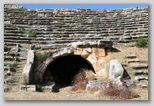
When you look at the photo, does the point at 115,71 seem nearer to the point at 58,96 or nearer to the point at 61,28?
the point at 58,96

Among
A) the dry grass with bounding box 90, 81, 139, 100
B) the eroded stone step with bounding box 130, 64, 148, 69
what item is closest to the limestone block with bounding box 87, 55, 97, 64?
the eroded stone step with bounding box 130, 64, 148, 69

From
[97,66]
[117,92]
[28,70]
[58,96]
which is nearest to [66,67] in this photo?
[97,66]

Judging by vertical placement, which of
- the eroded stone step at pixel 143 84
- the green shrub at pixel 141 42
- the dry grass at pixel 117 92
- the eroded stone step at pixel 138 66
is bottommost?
the dry grass at pixel 117 92

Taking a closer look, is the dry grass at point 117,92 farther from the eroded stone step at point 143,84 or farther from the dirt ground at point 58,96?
the eroded stone step at point 143,84

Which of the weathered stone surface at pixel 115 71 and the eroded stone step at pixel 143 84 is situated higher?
the weathered stone surface at pixel 115 71

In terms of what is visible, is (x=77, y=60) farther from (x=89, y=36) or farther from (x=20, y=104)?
(x=20, y=104)

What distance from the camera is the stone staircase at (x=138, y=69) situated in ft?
30.8

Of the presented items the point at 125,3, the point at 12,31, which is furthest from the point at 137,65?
the point at 12,31

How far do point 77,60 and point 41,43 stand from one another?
1.64 meters

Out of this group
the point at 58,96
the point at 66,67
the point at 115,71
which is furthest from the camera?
the point at 66,67

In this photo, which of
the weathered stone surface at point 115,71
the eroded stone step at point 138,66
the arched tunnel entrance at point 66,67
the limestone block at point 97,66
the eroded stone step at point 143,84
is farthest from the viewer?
the arched tunnel entrance at point 66,67

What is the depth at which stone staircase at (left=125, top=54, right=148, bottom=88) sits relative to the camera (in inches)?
370

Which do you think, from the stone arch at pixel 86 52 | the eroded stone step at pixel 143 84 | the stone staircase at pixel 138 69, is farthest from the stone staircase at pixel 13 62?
the eroded stone step at pixel 143 84

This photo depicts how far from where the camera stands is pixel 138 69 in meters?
9.97
